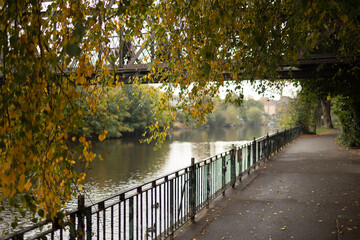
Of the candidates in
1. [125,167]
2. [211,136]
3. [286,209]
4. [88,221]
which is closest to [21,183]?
[88,221]

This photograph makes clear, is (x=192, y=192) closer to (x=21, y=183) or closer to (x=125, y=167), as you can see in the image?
(x=21, y=183)

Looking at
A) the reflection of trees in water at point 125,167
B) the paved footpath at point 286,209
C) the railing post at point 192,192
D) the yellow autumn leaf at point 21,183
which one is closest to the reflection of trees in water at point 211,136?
the reflection of trees in water at point 125,167

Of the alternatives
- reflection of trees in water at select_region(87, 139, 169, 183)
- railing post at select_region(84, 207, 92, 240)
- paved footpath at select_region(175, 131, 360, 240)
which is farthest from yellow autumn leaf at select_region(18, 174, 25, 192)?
reflection of trees in water at select_region(87, 139, 169, 183)

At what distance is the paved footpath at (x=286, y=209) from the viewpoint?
6473 millimetres

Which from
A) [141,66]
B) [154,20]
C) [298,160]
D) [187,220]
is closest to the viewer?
[154,20]

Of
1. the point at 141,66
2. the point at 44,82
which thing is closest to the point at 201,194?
the point at 44,82

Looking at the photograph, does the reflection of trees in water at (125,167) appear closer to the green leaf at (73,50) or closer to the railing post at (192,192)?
the railing post at (192,192)

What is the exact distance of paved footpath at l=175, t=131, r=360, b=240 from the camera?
647cm

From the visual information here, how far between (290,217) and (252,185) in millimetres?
3346

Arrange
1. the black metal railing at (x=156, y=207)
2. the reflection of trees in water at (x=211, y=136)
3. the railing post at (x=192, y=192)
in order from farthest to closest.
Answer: the reflection of trees in water at (x=211, y=136), the railing post at (x=192, y=192), the black metal railing at (x=156, y=207)

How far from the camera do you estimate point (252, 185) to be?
35.3ft

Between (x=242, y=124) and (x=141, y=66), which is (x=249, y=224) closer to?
(x=141, y=66)

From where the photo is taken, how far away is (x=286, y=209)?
8.02 metres

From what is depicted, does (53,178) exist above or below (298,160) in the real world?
above
